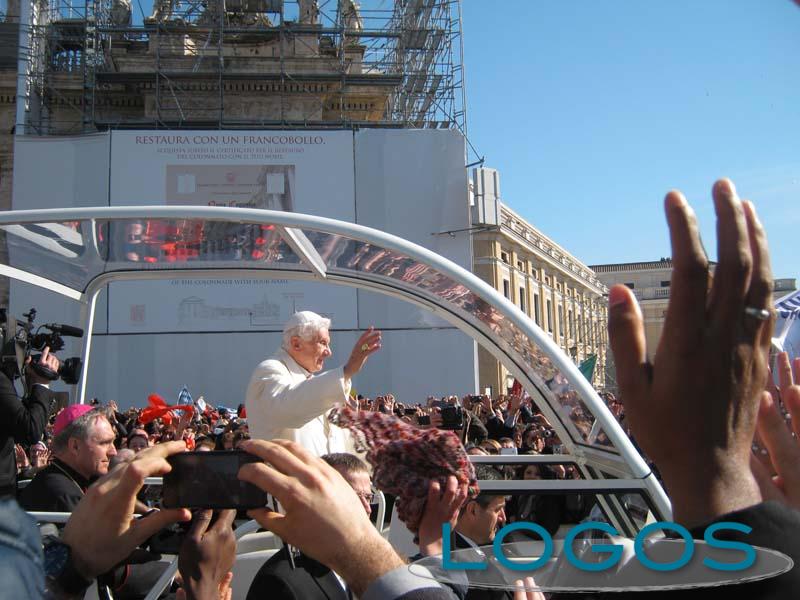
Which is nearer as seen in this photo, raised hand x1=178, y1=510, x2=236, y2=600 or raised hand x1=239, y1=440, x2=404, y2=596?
raised hand x1=239, y1=440, x2=404, y2=596

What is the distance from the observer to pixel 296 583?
2.19 m

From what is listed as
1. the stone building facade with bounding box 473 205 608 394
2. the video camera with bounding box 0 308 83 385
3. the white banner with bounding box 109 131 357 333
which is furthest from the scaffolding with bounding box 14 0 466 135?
the video camera with bounding box 0 308 83 385

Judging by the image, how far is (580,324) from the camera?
60.5 metres

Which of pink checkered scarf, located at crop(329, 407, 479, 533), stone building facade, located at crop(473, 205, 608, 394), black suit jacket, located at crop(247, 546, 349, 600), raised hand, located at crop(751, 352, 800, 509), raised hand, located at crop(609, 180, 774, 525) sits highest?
stone building facade, located at crop(473, 205, 608, 394)

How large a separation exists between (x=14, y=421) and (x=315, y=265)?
1.79m

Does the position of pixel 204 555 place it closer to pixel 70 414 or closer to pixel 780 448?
pixel 780 448

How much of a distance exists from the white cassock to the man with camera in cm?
132

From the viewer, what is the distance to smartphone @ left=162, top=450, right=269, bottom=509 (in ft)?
4.94

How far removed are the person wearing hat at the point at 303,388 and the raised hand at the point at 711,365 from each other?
7.09 feet

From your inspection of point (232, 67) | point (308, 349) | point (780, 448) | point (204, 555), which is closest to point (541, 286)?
point (232, 67)

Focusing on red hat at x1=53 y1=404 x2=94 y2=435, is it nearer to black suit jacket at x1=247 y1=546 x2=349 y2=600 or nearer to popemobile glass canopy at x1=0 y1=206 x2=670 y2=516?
popemobile glass canopy at x1=0 y1=206 x2=670 y2=516

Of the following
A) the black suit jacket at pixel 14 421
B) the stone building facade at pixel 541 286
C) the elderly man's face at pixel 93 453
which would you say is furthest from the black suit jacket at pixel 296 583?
the stone building facade at pixel 541 286

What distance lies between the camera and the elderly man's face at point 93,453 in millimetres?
3971

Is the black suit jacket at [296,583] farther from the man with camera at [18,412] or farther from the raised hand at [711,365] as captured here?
the man with camera at [18,412]
